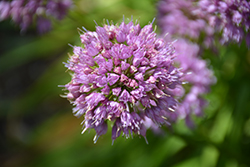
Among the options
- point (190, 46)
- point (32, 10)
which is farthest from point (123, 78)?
point (32, 10)

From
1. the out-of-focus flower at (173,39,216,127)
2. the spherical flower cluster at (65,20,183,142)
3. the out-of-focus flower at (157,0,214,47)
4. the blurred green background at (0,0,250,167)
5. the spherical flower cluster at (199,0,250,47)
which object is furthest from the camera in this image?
the blurred green background at (0,0,250,167)

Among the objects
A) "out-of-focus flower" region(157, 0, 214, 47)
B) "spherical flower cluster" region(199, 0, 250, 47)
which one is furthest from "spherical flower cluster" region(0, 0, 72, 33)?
"spherical flower cluster" region(199, 0, 250, 47)

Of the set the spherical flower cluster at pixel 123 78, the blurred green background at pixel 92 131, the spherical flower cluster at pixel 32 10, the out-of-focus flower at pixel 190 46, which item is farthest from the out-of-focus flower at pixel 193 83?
the spherical flower cluster at pixel 32 10

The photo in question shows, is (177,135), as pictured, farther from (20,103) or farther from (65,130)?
(20,103)

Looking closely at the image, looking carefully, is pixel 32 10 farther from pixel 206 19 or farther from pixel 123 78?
pixel 206 19

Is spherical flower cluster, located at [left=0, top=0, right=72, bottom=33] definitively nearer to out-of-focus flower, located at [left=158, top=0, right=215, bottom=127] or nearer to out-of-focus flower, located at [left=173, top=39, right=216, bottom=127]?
out-of-focus flower, located at [left=158, top=0, right=215, bottom=127]

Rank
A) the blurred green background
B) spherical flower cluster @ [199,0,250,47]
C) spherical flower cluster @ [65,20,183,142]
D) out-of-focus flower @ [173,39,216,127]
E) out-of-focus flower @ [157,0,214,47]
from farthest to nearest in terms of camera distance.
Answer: the blurred green background, out-of-focus flower @ [157,0,214,47], out-of-focus flower @ [173,39,216,127], spherical flower cluster @ [199,0,250,47], spherical flower cluster @ [65,20,183,142]

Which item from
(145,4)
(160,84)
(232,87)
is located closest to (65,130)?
(145,4)
